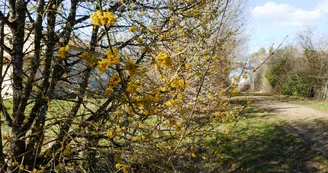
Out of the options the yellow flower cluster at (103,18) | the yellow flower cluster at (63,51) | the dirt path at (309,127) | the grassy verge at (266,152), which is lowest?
the grassy verge at (266,152)

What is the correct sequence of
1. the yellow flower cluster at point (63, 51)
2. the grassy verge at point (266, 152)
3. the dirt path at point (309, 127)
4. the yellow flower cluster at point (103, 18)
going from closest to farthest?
the yellow flower cluster at point (103, 18)
the yellow flower cluster at point (63, 51)
the grassy verge at point (266, 152)
the dirt path at point (309, 127)

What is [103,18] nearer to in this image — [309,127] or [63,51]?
[63,51]

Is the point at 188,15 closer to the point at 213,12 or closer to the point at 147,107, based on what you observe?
the point at 213,12

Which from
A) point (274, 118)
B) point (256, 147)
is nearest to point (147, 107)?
point (256, 147)

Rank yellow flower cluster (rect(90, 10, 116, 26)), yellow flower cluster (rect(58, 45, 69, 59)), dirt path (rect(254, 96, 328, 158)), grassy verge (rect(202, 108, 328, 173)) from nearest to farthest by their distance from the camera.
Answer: yellow flower cluster (rect(90, 10, 116, 26)), yellow flower cluster (rect(58, 45, 69, 59)), grassy verge (rect(202, 108, 328, 173)), dirt path (rect(254, 96, 328, 158))

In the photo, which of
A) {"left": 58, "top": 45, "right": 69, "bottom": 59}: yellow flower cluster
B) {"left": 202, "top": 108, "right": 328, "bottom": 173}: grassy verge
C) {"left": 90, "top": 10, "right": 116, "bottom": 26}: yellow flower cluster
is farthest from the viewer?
{"left": 202, "top": 108, "right": 328, "bottom": 173}: grassy verge

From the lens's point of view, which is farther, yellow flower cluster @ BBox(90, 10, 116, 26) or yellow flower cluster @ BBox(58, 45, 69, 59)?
yellow flower cluster @ BBox(58, 45, 69, 59)

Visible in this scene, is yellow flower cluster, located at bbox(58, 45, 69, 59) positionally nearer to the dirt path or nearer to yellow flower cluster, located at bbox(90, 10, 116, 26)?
yellow flower cluster, located at bbox(90, 10, 116, 26)

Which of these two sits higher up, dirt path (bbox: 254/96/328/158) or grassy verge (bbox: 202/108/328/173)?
dirt path (bbox: 254/96/328/158)

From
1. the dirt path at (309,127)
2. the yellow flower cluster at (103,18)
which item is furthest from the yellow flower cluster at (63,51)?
the dirt path at (309,127)

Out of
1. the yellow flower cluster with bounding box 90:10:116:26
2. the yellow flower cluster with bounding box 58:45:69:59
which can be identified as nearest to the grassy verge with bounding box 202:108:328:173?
the yellow flower cluster with bounding box 58:45:69:59

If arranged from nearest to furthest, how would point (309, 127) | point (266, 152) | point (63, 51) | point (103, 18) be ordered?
point (103, 18) → point (63, 51) → point (266, 152) → point (309, 127)

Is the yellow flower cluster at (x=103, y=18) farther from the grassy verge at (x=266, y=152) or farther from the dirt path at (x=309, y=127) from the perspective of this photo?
the dirt path at (x=309, y=127)

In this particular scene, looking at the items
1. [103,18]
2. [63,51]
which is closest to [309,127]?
[63,51]
